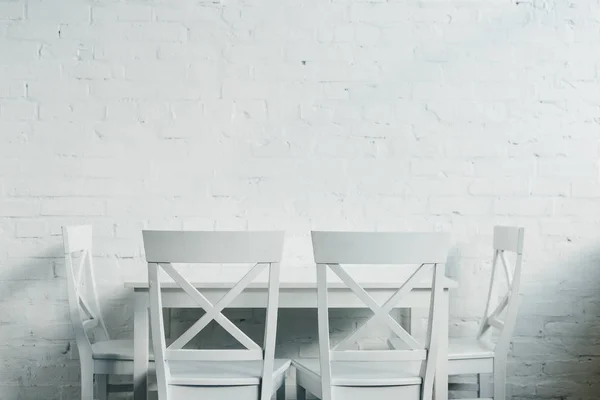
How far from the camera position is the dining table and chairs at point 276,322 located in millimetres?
2066

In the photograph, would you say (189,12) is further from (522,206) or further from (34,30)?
(522,206)

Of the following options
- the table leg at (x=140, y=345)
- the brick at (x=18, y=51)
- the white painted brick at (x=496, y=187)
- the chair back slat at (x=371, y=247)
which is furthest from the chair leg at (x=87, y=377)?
the white painted brick at (x=496, y=187)

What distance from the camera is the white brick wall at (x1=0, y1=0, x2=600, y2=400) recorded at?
3.18 m

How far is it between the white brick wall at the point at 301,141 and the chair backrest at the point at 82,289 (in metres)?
0.11

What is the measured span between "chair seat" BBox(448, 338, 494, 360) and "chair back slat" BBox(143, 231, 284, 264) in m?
0.89

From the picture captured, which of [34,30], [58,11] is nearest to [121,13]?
[58,11]

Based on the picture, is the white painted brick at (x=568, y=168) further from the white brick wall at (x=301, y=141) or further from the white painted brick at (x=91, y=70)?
the white painted brick at (x=91, y=70)

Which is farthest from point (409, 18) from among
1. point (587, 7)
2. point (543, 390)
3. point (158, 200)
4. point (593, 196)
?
point (543, 390)

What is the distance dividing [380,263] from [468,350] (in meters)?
0.80

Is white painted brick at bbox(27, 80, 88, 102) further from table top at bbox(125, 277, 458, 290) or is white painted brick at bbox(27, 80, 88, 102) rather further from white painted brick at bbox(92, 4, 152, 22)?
table top at bbox(125, 277, 458, 290)

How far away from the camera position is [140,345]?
2396 mm

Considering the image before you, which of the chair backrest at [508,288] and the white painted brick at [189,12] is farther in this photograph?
the white painted brick at [189,12]

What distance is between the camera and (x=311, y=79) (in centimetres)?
321

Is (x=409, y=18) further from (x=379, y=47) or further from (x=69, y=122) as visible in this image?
(x=69, y=122)
